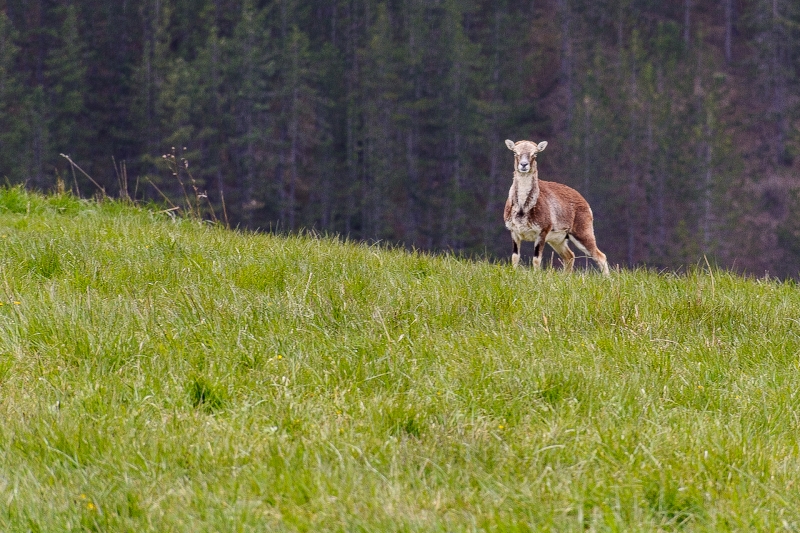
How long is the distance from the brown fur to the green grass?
401cm

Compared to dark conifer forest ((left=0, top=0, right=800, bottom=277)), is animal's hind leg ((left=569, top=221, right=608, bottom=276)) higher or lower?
higher

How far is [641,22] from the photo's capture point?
72.9 metres

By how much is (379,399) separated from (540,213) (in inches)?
282

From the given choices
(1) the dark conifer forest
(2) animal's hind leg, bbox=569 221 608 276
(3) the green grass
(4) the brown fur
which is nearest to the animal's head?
(4) the brown fur

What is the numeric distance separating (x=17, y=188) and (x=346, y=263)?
498 centimetres

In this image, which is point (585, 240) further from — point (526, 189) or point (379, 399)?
point (379, 399)

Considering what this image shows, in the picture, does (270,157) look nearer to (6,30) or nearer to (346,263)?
(6,30)

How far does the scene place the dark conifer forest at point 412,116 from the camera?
5750 cm

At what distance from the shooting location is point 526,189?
440 inches

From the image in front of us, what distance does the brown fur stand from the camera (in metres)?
11.2

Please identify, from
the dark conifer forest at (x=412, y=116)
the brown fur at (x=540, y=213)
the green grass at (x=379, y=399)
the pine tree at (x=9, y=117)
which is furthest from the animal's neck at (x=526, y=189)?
the pine tree at (x=9, y=117)

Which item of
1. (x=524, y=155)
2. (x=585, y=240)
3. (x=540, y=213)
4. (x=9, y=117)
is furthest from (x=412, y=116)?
(x=540, y=213)

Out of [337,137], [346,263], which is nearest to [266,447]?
[346,263]

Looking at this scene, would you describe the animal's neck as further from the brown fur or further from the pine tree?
the pine tree
